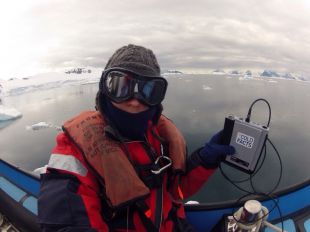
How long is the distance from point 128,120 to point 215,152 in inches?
28.6

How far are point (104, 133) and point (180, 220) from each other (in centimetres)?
96

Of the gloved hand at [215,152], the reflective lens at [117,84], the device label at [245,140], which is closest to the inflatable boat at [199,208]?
the gloved hand at [215,152]

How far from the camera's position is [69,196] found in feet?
3.88

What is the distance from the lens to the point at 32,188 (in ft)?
11.2

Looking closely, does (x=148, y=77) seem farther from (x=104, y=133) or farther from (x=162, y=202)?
(x=162, y=202)

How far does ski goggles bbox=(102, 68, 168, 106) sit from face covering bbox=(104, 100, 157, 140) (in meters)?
0.08

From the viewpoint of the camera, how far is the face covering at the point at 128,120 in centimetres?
150

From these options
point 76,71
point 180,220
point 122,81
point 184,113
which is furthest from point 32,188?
point 76,71

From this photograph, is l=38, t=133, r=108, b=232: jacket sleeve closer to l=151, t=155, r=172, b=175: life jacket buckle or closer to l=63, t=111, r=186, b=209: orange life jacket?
l=63, t=111, r=186, b=209: orange life jacket

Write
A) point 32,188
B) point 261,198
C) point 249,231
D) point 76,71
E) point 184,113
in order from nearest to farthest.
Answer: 1. point 249,231
2. point 261,198
3. point 32,188
4. point 184,113
5. point 76,71

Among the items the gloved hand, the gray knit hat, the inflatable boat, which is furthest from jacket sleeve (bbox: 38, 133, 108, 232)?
the inflatable boat

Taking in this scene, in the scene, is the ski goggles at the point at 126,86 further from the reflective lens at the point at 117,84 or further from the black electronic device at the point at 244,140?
the black electronic device at the point at 244,140

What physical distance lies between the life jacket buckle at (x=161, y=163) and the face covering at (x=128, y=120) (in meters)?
0.22

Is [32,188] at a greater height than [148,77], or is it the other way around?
[148,77]
